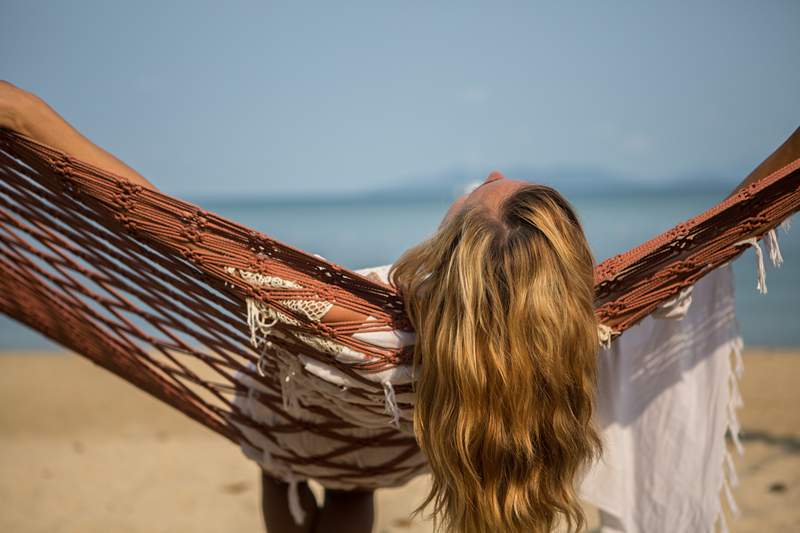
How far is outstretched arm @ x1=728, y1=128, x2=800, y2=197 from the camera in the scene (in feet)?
4.27

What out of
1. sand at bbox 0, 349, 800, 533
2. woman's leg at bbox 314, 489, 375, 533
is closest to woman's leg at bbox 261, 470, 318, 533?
woman's leg at bbox 314, 489, 375, 533

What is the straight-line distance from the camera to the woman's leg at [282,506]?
1.61 meters

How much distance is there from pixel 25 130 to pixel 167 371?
23.2 inches

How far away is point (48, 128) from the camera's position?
1150mm

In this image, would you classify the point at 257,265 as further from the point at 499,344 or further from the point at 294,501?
the point at 294,501

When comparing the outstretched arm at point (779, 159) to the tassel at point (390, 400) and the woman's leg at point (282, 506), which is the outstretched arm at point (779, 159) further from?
the woman's leg at point (282, 506)

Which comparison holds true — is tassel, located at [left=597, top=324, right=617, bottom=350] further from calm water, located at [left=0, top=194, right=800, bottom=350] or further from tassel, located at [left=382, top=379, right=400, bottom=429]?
tassel, located at [left=382, top=379, right=400, bottom=429]

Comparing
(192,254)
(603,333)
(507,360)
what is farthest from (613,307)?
(192,254)

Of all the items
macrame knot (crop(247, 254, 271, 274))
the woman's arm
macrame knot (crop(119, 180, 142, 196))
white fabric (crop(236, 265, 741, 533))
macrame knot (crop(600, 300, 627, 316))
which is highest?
the woman's arm

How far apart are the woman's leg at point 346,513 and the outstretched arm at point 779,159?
904 millimetres

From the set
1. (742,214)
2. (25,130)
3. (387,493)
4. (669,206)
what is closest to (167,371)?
(25,130)

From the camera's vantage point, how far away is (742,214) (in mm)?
1287

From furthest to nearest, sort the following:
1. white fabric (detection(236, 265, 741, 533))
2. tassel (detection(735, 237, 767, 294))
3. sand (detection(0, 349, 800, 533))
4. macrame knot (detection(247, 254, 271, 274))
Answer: sand (detection(0, 349, 800, 533)) < white fabric (detection(236, 265, 741, 533)) < tassel (detection(735, 237, 767, 294)) < macrame knot (detection(247, 254, 271, 274))

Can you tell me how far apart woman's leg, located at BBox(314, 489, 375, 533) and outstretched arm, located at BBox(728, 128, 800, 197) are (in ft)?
2.97
